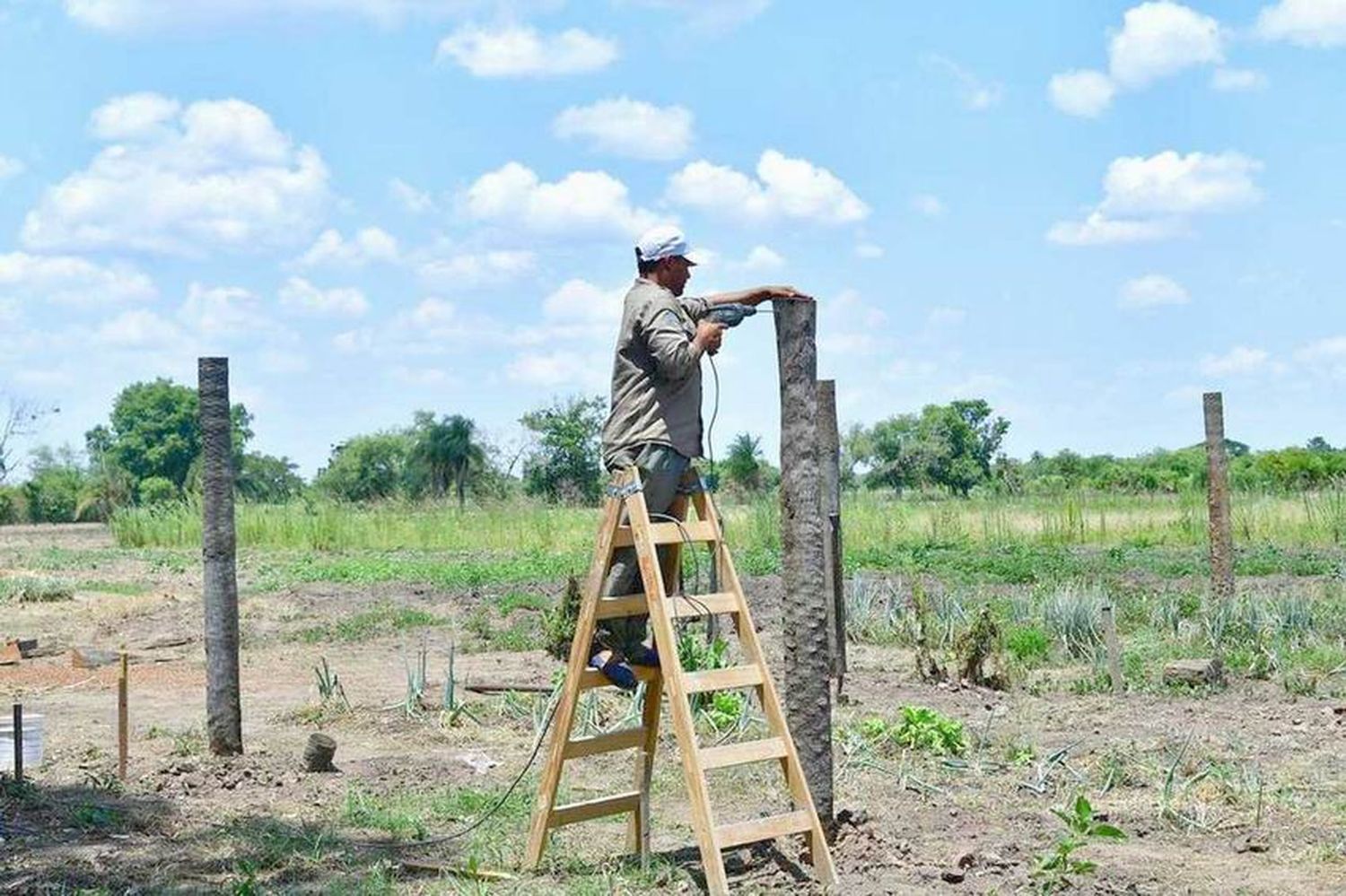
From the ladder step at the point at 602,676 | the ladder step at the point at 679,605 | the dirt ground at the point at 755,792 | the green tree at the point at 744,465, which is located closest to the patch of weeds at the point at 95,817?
the dirt ground at the point at 755,792

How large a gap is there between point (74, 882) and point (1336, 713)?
727cm

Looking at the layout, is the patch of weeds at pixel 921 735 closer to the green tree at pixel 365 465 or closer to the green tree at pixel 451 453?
the green tree at pixel 451 453

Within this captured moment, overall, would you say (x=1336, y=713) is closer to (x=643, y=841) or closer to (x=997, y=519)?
(x=643, y=841)

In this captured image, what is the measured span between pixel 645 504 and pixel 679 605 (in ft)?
1.34

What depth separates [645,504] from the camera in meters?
5.98

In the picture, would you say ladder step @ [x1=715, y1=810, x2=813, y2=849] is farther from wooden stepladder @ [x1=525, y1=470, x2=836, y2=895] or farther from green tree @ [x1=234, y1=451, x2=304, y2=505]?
green tree @ [x1=234, y1=451, x2=304, y2=505]

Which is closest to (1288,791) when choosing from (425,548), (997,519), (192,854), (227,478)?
(192,854)


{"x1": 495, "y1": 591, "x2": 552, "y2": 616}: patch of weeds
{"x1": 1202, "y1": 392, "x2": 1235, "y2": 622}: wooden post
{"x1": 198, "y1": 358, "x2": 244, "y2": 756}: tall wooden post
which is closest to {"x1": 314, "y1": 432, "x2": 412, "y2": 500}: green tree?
{"x1": 495, "y1": 591, "x2": 552, "y2": 616}: patch of weeds

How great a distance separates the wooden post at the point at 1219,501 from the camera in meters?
13.9

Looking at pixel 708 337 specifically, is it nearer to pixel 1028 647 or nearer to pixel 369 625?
pixel 1028 647

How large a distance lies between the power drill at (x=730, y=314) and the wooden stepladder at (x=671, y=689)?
61cm

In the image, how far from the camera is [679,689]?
5.63m

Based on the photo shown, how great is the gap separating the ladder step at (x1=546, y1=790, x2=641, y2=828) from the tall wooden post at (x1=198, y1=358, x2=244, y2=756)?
10.8ft

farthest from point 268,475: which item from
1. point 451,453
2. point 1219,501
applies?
point 1219,501
